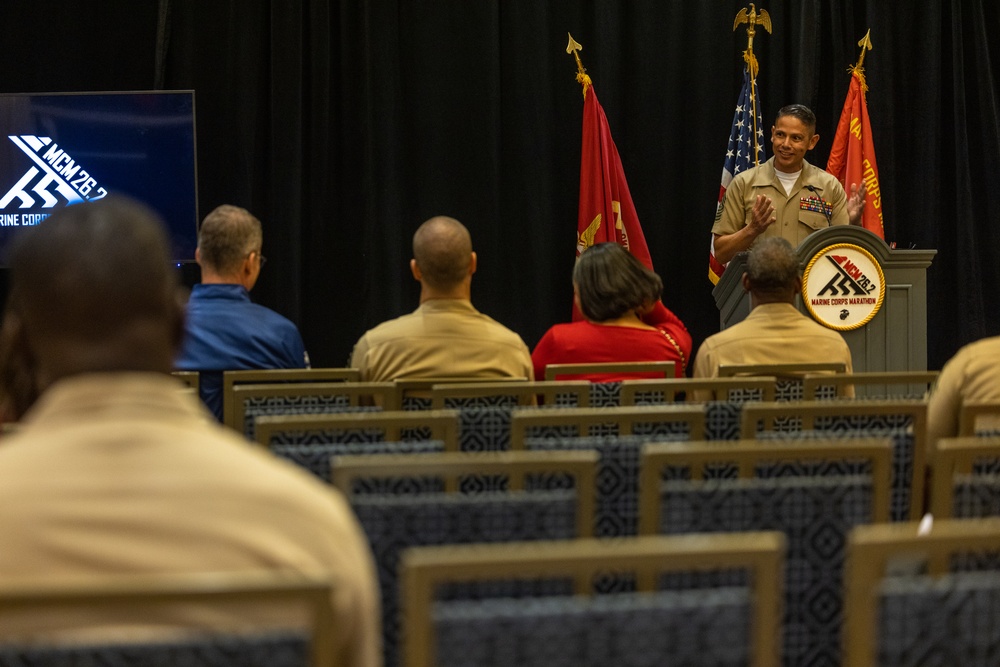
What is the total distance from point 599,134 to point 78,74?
3095mm

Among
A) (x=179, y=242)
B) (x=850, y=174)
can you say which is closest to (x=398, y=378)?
(x=179, y=242)

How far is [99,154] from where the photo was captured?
268 inches

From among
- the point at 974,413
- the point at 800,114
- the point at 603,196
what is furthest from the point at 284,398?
the point at 603,196

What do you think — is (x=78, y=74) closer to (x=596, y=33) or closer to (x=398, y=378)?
(x=596, y=33)

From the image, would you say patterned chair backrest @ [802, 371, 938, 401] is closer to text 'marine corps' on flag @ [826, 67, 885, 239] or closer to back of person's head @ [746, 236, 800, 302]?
back of person's head @ [746, 236, 800, 302]

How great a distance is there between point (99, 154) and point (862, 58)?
445 cm

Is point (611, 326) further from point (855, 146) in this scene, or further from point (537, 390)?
point (855, 146)

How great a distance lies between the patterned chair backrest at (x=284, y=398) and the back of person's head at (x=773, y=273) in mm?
1441

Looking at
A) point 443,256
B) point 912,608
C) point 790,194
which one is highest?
point 790,194

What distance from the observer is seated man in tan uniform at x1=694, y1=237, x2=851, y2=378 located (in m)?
3.82

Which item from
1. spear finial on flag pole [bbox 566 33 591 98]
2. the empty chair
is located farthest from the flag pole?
the empty chair

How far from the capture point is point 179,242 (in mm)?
6816

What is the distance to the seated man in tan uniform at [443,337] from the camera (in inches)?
140

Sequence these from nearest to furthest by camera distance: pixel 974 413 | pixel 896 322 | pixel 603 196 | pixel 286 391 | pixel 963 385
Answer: pixel 974 413, pixel 963 385, pixel 286 391, pixel 896 322, pixel 603 196
